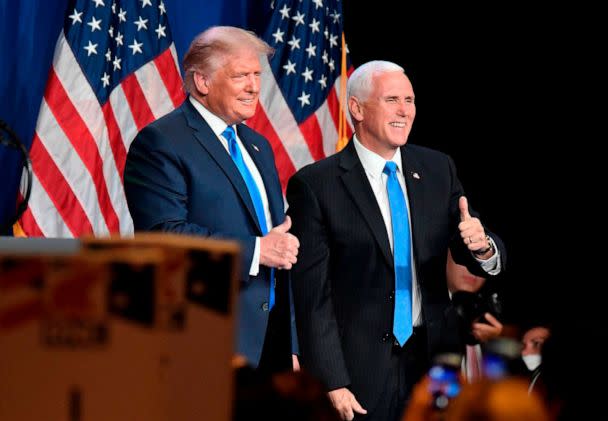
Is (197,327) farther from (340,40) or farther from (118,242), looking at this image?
(340,40)

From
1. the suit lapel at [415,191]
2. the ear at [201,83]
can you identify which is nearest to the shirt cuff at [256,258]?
the suit lapel at [415,191]

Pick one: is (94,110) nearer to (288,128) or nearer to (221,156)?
(288,128)

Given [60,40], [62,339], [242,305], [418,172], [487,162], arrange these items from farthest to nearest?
[487,162] < [60,40] < [418,172] < [242,305] < [62,339]

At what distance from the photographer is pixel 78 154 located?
13.1 feet

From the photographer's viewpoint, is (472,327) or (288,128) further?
(288,128)

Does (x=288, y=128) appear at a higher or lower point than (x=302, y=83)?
lower

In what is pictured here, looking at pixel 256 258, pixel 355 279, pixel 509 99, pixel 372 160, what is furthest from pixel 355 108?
pixel 509 99

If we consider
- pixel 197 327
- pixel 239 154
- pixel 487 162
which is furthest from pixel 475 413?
pixel 487 162

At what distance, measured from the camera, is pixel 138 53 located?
4266mm

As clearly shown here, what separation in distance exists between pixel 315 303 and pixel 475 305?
51.8 inches

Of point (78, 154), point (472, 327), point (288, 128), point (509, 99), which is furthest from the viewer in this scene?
point (288, 128)

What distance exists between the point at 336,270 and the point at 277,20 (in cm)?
240

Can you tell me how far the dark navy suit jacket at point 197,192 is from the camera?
2.53 meters

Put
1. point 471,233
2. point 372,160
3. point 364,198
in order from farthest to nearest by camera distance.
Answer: point 372,160
point 364,198
point 471,233
